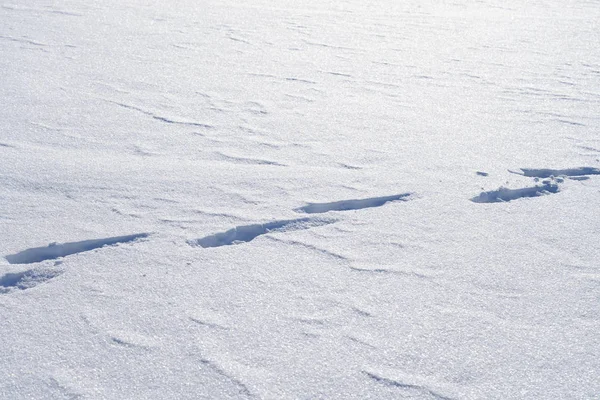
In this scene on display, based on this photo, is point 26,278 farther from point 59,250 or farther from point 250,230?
point 250,230

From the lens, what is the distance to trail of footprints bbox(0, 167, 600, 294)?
6.99 ft

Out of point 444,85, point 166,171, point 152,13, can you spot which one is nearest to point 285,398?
point 166,171

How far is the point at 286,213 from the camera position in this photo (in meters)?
2.62

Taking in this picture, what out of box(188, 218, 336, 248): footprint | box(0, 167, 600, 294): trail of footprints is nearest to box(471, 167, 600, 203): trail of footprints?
box(0, 167, 600, 294): trail of footprints

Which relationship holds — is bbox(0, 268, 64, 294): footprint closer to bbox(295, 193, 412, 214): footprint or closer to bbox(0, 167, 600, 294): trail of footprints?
bbox(0, 167, 600, 294): trail of footprints

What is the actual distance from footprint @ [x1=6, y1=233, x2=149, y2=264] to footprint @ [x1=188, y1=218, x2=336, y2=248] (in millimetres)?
247

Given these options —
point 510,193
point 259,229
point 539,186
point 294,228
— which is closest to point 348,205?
point 294,228

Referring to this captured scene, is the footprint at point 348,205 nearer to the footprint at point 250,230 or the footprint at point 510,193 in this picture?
A: the footprint at point 250,230

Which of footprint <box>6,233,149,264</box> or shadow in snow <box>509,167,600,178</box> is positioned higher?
shadow in snow <box>509,167,600,178</box>

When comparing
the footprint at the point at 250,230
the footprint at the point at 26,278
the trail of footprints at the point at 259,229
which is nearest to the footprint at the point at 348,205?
the trail of footprints at the point at 259,229

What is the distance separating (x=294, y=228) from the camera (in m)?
2.51

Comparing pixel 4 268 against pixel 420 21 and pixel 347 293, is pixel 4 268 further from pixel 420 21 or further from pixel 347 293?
pixel 420 21

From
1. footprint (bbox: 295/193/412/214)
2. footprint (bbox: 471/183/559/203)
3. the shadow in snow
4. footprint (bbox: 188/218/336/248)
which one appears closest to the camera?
footprint (bbox: 188/218/336/248)

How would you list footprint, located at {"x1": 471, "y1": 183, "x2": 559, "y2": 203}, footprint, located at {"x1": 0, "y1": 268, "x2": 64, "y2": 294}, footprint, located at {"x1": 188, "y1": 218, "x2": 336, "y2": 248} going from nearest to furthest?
footprint, located at {"x1": 0, "y1": 268, "x2": 64, "y2": 294} < footprint, located at {"x1": 188, "y1": 218, "x2": 336, "y2": 248} < footprint, located at {"x1": 471, "y1": 183, "x2": 559, "y2": 203}
